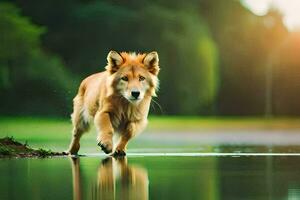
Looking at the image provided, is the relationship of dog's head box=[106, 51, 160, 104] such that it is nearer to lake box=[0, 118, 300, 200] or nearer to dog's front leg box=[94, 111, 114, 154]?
dog's front leg box=[94, 111, 114, 154]

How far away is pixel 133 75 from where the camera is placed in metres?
7.97

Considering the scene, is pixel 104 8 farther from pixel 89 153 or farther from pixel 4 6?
pixel 89 153

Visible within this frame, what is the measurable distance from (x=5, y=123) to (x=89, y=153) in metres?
2.54

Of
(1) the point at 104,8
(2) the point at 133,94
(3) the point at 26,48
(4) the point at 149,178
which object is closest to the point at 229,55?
(1) the point at 104,8

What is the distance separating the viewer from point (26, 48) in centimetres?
1219

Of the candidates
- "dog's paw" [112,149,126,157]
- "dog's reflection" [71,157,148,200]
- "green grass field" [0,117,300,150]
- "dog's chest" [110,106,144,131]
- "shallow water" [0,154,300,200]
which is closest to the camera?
"dog's reflection" [71,157,148,200]

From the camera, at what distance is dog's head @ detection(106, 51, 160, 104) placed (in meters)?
7.91

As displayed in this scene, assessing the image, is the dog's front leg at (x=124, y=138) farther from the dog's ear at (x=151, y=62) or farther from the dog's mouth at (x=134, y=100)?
the dog's ear at (x=151, y=62)

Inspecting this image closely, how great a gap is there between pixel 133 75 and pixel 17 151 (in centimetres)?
121

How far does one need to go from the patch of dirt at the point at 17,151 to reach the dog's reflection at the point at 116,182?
1056mm

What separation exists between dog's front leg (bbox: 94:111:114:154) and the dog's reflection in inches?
4.6

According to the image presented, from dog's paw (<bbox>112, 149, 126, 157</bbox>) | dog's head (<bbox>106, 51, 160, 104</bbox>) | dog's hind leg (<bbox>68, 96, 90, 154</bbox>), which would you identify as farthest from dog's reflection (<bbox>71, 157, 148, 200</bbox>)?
dog's hind leg (<bbox>68, 96, 90, 154</bbox>)

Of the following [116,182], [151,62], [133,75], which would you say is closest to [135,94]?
[133,75]

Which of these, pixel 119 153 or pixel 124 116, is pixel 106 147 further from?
pixel 124 116
